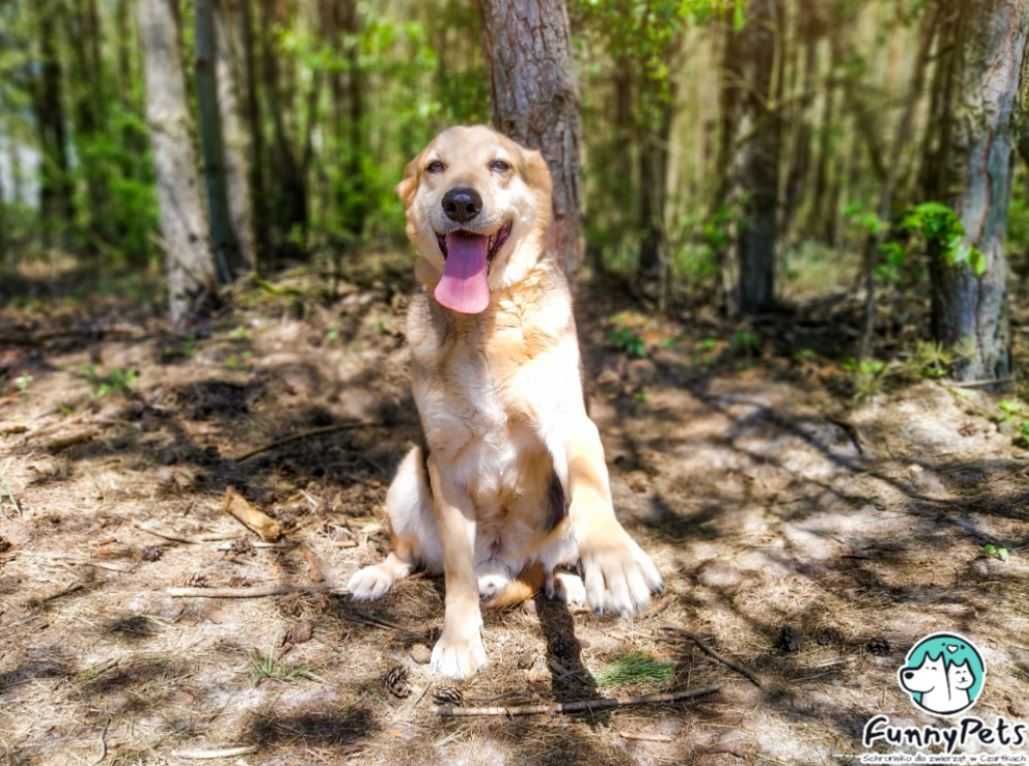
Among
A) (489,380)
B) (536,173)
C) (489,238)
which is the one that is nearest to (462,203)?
(489,238)

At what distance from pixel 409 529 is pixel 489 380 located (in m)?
0.96

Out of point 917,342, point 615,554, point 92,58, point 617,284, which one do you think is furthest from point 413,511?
point 92,58

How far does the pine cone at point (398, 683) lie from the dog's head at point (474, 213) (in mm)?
1440

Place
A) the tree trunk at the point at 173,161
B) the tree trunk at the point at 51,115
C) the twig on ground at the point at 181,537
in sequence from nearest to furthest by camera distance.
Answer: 1. the twig on ground at the point at 181,537
2. the tree trunk at the point at 173,161
3. the tree trunk at the point at 51,115

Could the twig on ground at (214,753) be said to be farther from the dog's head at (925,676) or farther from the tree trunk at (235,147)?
the tree trunk at (235,147)

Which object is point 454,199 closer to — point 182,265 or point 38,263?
point 182,265

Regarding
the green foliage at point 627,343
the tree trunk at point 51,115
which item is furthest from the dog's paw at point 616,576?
the tree trunk at point 51,115

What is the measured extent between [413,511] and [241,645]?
984 mm

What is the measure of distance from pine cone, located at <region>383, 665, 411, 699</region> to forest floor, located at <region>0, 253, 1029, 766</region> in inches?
0.5

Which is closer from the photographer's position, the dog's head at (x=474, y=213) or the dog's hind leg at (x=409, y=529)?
the dog's head at (x=474, y=213)

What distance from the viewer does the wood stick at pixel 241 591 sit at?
328cm

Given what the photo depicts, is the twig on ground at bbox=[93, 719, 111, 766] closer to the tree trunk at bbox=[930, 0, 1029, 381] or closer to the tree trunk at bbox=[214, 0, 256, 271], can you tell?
the tree trunk at bbox=[930, 0, 1029, 381]

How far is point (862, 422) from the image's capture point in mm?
4707

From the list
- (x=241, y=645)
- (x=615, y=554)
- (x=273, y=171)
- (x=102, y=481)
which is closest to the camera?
(x=615, y=554)
